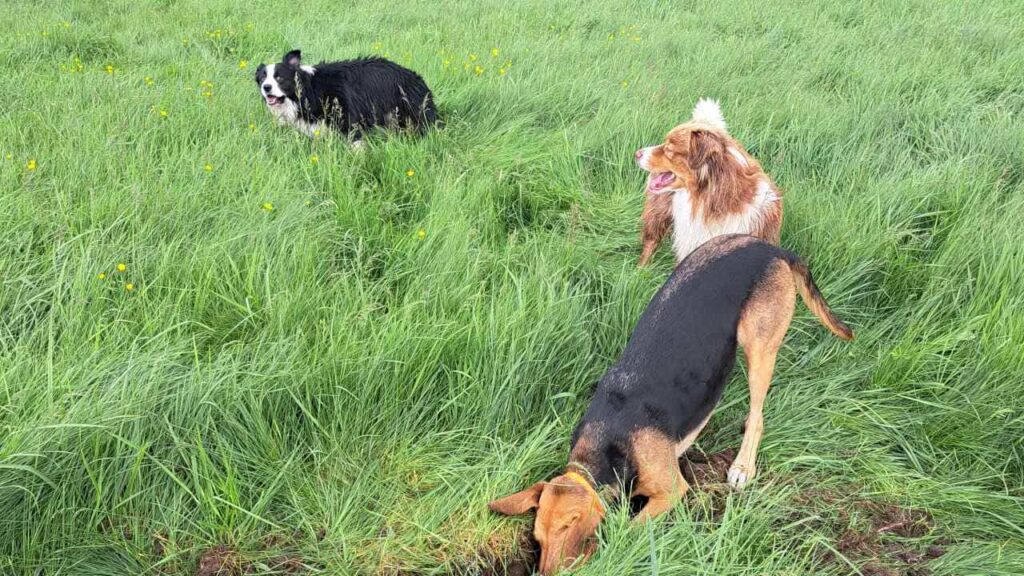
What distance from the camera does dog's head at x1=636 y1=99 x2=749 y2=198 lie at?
3061 mm

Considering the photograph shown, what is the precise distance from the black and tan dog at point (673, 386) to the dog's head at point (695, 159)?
590 mm

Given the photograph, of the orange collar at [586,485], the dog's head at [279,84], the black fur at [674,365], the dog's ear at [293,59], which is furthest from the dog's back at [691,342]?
the dog's ear at [293,59]

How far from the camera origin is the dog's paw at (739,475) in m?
2.15

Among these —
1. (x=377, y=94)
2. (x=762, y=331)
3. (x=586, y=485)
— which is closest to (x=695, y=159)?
(x=762, y=331)

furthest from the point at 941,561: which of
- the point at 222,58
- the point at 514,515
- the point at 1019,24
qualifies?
the point at 1019,24

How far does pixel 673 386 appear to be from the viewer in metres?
2.16

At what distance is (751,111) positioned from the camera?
4.37m

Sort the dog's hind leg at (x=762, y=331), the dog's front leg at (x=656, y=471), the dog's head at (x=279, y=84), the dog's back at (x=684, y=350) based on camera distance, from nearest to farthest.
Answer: the dog's front leg at (x=656, y=471) → the dog's back at (x=684, y=350) → the dog's hind leg at (x=762, y=331) → the dog's head at (x=279, y=84)

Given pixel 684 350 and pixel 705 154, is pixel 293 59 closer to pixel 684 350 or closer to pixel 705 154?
pixel 705 154

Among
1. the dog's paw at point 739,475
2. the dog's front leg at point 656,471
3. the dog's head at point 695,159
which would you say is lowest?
the dog's paw at point 739,475

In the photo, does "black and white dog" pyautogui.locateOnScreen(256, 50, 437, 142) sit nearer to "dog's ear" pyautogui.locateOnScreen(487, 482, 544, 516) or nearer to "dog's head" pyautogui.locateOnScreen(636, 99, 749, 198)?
"dog's head" pyautogui.locateOnScreen(636, 99, 749, 198)

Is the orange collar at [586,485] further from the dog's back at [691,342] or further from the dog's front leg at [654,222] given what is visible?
the dog's front leg at [654,222]

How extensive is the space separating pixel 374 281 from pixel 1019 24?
6960mm

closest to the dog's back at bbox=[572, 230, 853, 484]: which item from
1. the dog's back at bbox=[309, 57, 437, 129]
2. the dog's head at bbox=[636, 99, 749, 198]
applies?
the dog's head at bbox=[636, 99, 749, 198]
